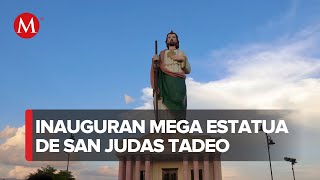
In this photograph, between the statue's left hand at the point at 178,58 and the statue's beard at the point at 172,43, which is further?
the statue's beard at the point at 172,43

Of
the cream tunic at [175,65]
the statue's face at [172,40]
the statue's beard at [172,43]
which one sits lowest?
the cream tunic at [175,65]

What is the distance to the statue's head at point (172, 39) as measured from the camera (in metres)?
35.8

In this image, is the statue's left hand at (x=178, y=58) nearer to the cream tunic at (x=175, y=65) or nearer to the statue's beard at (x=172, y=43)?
the cream tunic at (x=175, y=65)

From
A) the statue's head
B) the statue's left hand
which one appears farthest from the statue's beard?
the statue's left hand

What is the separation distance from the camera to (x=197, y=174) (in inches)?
1221

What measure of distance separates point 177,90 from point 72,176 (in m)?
16.5

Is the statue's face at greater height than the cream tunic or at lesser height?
greater

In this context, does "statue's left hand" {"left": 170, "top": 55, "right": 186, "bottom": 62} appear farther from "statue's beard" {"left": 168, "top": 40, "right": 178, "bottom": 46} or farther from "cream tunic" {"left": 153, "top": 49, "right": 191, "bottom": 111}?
"statue's beard" {"left": 168, "top": 40, "right": 178, "bottom": 46}

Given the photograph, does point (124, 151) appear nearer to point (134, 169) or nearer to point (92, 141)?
point (134, 169)

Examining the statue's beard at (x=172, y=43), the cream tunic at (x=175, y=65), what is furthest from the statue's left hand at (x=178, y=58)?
the statue's beard at (x=172, y=43)

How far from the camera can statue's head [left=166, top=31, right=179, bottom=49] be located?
35.8m

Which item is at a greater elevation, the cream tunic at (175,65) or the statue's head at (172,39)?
the statue's head at (172,39)

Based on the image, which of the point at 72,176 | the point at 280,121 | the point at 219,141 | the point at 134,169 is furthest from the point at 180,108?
the point at 72,176

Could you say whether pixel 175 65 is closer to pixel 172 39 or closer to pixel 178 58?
pixel 178 58
